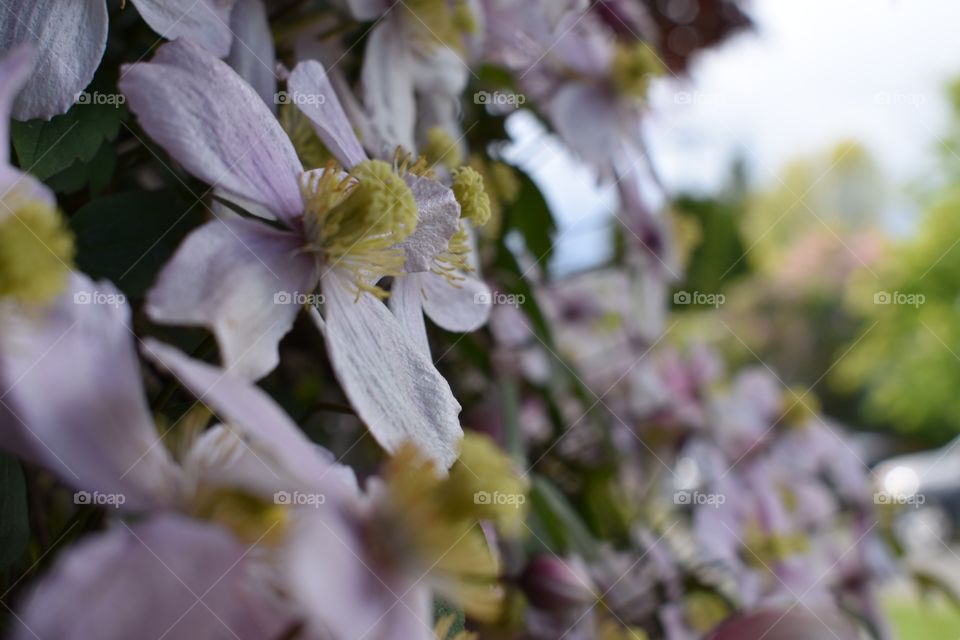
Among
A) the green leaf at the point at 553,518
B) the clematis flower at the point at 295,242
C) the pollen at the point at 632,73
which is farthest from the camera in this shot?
the pollen at the point at 632,73

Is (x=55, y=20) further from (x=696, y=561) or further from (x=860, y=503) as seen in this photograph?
(x=860, y=503)

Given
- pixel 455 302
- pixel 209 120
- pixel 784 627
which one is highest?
pixel 209 120

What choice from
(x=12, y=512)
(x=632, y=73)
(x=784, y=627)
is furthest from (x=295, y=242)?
(x=632, y=73)

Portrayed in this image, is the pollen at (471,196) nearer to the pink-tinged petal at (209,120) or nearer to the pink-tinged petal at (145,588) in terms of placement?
the pink-tinged petal at (209,120)

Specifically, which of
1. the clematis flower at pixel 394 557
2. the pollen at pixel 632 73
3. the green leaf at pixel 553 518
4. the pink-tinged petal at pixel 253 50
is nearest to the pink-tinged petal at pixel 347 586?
the clematis flower at pixel 394 557

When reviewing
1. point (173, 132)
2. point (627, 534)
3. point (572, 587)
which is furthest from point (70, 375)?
point (627, 534)

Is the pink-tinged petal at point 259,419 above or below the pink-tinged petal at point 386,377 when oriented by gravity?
above

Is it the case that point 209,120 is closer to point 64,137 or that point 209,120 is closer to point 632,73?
point 64,137
